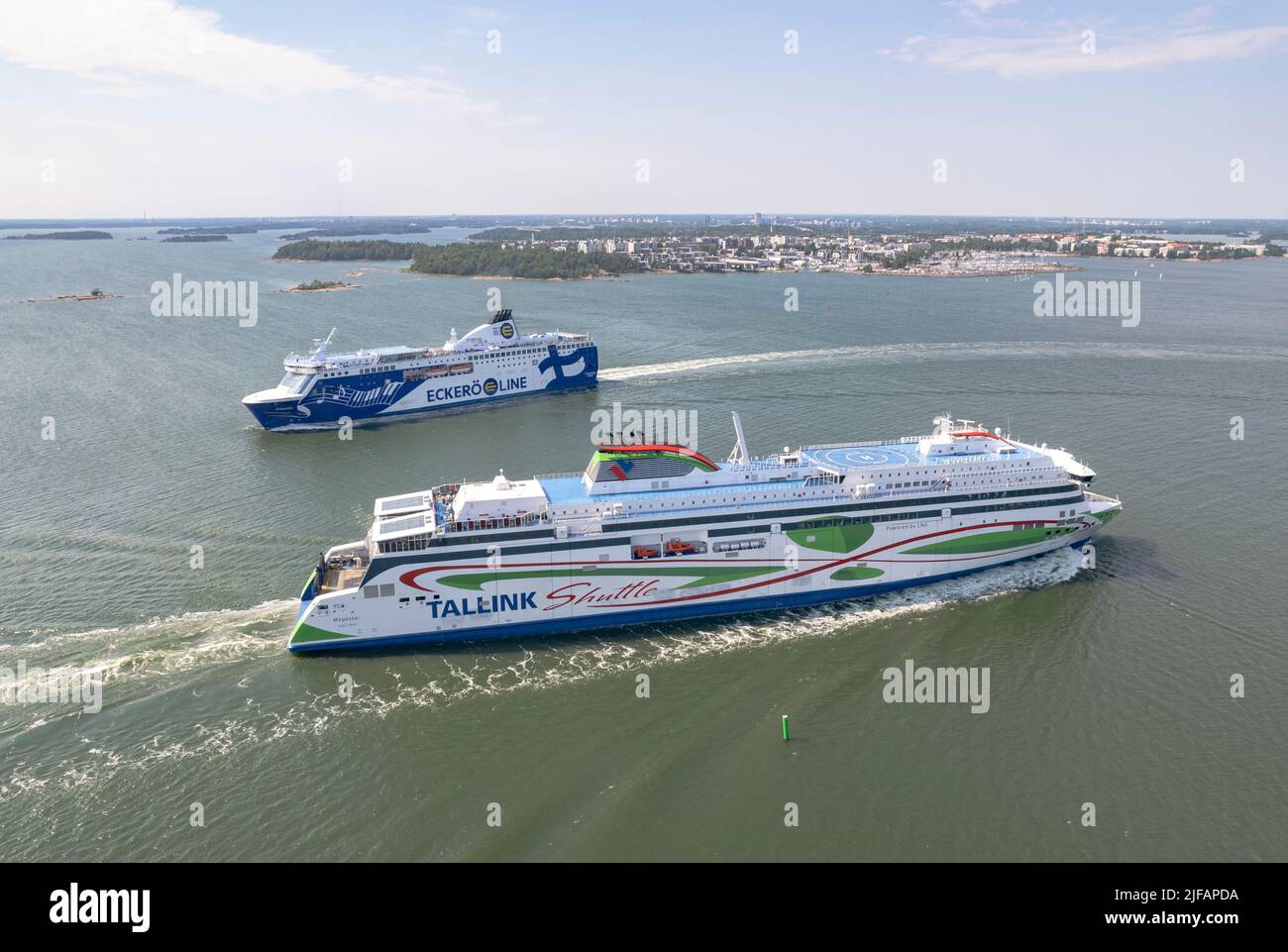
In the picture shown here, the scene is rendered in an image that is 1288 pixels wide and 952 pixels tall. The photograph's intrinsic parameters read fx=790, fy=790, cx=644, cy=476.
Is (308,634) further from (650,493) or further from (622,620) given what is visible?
(650,493)

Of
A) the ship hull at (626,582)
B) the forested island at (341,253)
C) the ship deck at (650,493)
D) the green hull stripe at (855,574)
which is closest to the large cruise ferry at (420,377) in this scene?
the ship hull at (626,582)

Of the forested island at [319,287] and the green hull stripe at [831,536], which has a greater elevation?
the forested island at [319,287]

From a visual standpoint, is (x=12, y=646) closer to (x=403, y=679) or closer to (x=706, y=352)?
(x=403, y=679)

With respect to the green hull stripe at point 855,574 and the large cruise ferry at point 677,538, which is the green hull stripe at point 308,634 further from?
the green hull stripe at point 855,574

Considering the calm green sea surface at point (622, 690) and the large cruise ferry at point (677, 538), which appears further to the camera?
the large cruise ferry at point (677, 538)

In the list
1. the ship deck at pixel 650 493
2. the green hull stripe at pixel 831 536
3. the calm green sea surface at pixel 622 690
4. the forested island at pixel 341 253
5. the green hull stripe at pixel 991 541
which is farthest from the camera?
the forested island at pixel 341 253

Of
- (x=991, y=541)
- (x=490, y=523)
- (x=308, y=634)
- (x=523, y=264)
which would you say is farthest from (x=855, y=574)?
(x=523, y=264)

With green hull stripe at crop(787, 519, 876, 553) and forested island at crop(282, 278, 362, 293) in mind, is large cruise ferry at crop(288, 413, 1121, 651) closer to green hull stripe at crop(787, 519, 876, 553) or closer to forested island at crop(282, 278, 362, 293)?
green hull stripe at crop(787, 519, 876, 553)

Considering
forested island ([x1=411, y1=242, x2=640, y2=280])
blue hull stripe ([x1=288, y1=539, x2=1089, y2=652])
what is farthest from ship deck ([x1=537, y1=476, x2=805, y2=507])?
forested island ([x1=411, y1=242, x2=640, y2=280])
